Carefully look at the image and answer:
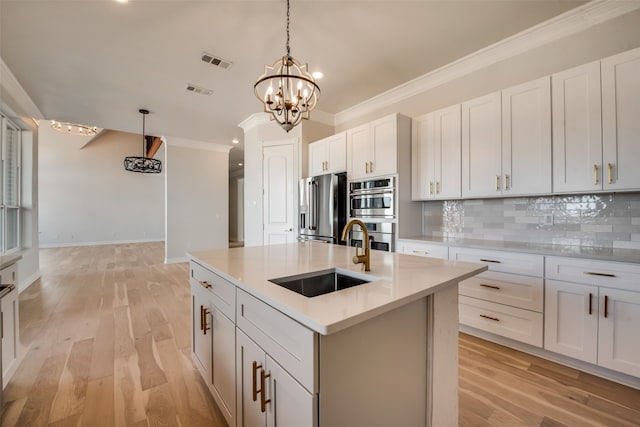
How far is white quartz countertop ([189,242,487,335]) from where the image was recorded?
32.4 inches

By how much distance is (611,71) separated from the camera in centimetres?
195

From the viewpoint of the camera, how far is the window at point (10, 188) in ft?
12.3

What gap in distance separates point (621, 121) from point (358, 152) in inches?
92.3

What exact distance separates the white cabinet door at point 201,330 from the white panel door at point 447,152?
258cm

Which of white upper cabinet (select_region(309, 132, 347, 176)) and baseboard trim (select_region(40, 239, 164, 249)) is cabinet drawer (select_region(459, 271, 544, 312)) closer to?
white upper cabinet (select_region(309, 132, 347, 176))

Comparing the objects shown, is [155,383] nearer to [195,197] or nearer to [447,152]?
[447,152]

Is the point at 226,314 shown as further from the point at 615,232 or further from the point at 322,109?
the point at 322,109

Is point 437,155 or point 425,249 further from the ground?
point 437,155

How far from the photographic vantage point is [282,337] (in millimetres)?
947

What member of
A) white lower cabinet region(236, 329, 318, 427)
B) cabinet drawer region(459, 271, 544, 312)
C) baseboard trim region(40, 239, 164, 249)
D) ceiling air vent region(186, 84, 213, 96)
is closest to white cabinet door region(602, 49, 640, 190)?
cabinet drawer region(459, 271, 544, 312)

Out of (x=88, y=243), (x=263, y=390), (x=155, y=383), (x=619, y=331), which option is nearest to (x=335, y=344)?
(x=263, y=390)

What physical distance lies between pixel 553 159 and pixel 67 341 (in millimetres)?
4688

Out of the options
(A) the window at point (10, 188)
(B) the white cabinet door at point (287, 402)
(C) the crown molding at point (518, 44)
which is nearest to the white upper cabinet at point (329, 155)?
(C) the crown molding at point (518, 44)

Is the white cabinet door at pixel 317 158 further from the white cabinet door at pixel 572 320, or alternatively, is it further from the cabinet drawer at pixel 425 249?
the white cabinet door at pixel 572 320
